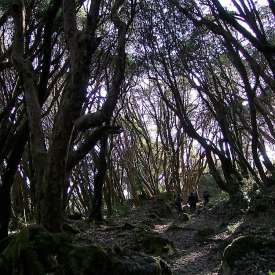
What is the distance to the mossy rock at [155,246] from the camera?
31.5 ft

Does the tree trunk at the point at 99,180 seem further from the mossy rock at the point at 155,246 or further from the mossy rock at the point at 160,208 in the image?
the mossy rock at the point at 160,208

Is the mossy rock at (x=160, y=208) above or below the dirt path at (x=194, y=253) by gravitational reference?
above

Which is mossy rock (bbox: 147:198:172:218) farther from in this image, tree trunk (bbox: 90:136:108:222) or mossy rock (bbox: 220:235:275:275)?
mossy rock (bbox: 220:235:275:275)

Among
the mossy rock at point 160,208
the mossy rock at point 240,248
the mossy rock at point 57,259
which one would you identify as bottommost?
the mossy rock at point 240,248

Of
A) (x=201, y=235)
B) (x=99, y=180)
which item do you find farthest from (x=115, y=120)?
(x=201, y=235)

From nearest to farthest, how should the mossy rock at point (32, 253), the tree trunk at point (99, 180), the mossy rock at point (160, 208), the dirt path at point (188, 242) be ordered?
the mossy rock at point (32, 253)
the dirt path at point (188, 242)
the tree trunk at point (99, 180)
the mossy rock at point (160, 208)

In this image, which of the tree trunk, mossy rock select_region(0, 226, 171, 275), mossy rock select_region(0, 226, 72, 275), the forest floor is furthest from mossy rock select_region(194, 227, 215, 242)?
mossy rock select_region(0, 226, 72, 275)

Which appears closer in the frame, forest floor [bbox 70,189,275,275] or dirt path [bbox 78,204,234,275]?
forest floor [bbox 70,189,275,275]

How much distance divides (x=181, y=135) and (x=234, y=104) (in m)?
5.84

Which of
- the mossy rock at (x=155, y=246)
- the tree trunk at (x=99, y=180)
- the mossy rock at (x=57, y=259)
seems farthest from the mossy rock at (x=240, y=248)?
the tree trunk at (x=99, y=180)

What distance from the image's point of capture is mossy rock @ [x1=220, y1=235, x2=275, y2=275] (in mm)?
6562

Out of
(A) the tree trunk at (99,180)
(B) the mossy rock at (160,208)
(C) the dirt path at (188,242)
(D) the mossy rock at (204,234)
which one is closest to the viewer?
(C) the dirt path at (188,242)

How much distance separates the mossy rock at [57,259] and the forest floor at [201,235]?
860 mm

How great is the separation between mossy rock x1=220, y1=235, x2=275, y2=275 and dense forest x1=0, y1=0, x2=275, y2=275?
0.08 feet
